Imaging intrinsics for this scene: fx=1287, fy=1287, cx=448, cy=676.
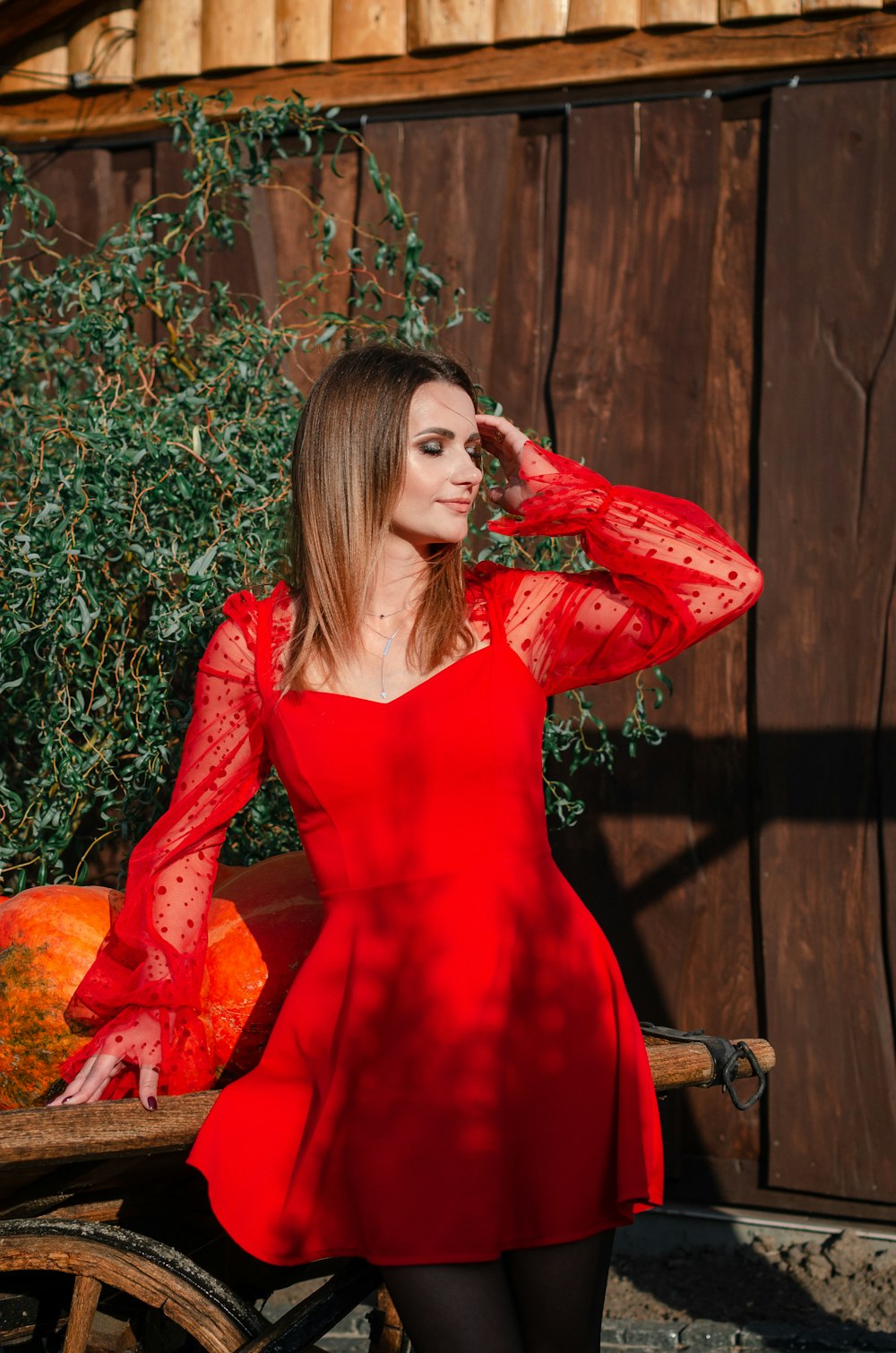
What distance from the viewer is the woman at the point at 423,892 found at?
185 cm

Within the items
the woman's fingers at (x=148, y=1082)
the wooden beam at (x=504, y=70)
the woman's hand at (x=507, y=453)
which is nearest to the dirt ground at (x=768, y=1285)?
the woman's fingers at (x=148, y=1082)

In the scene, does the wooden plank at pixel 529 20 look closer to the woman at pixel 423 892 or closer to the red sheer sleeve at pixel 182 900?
the woman at pixel 423 892

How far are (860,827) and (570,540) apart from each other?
1245 millimetres

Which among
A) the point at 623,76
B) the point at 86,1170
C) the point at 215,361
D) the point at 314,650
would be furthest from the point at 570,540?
the point at 86,1170

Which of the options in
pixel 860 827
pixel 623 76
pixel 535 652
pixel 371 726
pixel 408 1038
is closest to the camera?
pixel 408 1038

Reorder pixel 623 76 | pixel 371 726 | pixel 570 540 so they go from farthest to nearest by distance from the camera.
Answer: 1. pixel 623 76
2. pixel 570 540
3. pixel 371 726

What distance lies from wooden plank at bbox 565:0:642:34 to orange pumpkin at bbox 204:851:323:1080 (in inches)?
116

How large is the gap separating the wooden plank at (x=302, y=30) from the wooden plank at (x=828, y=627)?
155cm

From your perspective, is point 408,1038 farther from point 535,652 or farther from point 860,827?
point 860,827

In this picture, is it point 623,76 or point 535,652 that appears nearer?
point 535,652

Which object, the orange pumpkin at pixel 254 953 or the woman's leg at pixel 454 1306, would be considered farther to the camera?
the orange pumpkin at pixel 254 953

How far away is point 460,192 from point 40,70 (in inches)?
64.7

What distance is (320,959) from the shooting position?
2031 mm

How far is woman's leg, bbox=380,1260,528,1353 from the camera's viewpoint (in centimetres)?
176
